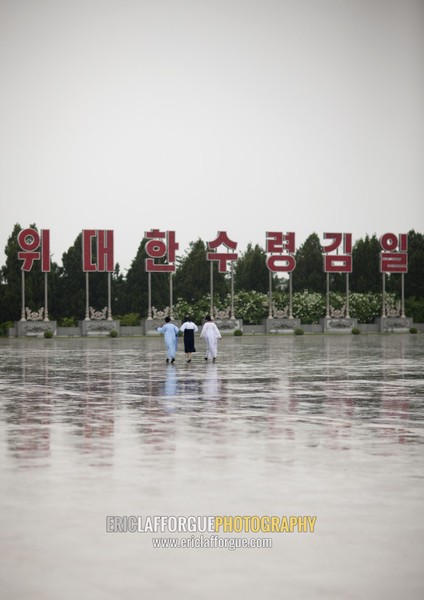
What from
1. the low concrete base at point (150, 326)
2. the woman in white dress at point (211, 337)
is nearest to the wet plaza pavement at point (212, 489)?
the woman in white dress at point (211, 337)

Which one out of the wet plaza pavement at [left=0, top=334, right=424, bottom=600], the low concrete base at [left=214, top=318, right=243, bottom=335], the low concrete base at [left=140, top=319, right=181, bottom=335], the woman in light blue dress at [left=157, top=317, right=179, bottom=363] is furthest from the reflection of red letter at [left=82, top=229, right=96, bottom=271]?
the wet plaza pavement at [left=0, top=334, right=424, bottom=600]

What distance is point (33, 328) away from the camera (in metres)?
67.4

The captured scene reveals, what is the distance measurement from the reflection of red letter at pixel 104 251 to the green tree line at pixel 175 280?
626 cm

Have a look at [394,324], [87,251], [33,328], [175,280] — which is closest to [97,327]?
[33,328]

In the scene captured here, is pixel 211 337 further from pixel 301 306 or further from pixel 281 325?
pixel 301 306

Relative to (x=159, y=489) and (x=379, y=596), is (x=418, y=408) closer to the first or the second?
(x=159, y=489)

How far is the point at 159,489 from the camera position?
8125 mm

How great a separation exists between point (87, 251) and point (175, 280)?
1872cm

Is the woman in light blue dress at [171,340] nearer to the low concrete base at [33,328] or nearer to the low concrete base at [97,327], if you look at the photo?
the low concrete base at [33,328]

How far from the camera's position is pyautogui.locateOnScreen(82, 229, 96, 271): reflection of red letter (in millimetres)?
69562

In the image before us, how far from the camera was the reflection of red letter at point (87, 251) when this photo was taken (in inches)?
2739

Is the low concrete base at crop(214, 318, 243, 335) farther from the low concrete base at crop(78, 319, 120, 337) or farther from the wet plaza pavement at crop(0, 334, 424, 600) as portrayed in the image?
the wet plaza pavement at crop(0, 334, 424, 600)

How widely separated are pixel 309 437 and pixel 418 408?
401 centimetres

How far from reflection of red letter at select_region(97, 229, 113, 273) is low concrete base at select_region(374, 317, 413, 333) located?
77.4ft
